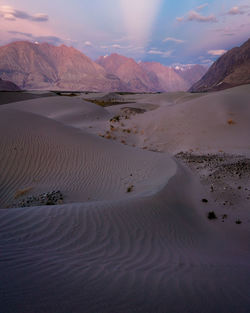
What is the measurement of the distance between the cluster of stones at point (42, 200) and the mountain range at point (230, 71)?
320ft

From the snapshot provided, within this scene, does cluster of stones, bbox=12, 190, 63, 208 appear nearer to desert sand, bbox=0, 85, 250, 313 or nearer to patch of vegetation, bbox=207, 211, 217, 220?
desert sand, bbox=0, 85, 250, 313

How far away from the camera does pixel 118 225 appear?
14.9 feet

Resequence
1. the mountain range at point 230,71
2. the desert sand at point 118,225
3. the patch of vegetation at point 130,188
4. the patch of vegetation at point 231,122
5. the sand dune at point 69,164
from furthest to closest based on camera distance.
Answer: the mountain range at point 230,71 < the patch of vegetation at point 231,122 < the sand dune at point 69,164 < the patch of vegetation at point 130,188 < the desert sand at point 118,225

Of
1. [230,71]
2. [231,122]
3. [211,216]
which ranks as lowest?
[211,216]

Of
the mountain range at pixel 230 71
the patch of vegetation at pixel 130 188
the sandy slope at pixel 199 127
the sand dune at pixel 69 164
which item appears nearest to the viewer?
the patch of vegetation at pixel 130 188

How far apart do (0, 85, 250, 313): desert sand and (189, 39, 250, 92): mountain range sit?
307 feet

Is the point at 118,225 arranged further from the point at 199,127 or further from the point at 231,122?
the point at 231,122

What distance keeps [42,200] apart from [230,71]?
13436cm

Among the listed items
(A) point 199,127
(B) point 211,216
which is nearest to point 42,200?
(B) point 211,216

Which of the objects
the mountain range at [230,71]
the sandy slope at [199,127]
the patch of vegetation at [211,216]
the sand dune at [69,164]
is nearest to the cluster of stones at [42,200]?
the sand dune at [69,164]

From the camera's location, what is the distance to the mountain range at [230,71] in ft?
312

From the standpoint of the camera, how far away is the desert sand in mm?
2311

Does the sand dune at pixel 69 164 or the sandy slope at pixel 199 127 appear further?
the sandy slope at pixel 199 127

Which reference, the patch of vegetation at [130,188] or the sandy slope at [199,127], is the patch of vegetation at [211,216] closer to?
the patch of vegetation at [130,188]
